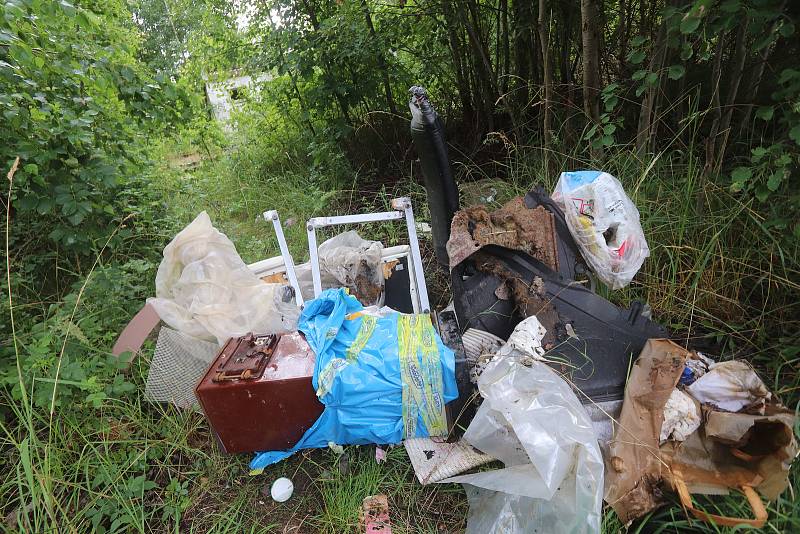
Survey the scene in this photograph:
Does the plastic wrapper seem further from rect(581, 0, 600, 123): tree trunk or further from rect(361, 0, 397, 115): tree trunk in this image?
rect(361, 0, 397, 115): tree trunk

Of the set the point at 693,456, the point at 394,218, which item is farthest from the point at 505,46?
the point at 693,456

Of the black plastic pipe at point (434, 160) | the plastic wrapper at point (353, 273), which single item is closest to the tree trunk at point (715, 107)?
the black plastic pipe at point (434, 160)

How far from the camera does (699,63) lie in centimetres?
252

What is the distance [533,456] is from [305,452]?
0.95 meters

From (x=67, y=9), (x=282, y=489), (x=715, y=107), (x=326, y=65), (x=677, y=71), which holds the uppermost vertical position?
(x=67, y=9)

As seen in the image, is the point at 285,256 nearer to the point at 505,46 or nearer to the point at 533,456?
the point at 533,456

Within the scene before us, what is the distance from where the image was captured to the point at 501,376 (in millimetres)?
1343

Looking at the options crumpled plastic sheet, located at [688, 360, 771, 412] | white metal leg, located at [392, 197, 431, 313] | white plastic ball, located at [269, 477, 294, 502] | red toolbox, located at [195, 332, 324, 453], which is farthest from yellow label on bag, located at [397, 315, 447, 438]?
crumpled plastic sheet, located at [688, 360, 771, 412]

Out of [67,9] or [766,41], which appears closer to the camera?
[766,41]

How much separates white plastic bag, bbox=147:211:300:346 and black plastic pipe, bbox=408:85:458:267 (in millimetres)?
906

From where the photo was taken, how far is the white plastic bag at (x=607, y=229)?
167 centimetres

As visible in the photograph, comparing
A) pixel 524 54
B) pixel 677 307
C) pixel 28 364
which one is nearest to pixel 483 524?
pixel 677 307

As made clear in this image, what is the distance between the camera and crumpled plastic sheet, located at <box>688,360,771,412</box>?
1268 millimetres

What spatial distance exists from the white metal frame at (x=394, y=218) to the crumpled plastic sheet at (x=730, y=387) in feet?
3.94
